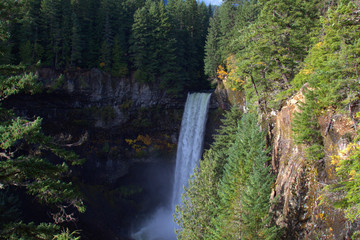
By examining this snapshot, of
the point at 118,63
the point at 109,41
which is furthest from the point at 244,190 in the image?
the point at 109,41

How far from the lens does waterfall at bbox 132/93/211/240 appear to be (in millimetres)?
28188

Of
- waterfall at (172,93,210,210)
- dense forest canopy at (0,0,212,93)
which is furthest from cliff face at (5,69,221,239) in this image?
dense forest canopy at (0,0,212,93)

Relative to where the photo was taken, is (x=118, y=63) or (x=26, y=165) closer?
(x=26, y=165)

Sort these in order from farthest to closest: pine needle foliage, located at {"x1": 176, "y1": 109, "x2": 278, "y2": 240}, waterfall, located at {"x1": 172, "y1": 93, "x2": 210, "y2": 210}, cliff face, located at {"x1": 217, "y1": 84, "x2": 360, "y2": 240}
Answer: waterfall, located at {"x1": 172, "y1": 93, "x2": 210, "y2": 210} < pine needle foliage, located at {"x1": 176, "y1": 109, "x2": 278, "y2": 240} < cliff face, located at {"x1": 217, "y1": 84, "x2": 360, "y2": 240}

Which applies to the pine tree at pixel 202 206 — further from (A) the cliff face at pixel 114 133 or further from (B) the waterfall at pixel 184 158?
(A) the cliff face at pixel 114 133

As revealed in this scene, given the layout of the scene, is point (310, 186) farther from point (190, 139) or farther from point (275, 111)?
point (190, 139)

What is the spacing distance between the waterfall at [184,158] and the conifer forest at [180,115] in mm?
287

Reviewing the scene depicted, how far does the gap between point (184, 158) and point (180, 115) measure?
5.92m

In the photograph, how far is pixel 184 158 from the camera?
30.3 metres

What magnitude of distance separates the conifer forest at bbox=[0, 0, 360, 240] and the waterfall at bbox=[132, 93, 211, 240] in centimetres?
29

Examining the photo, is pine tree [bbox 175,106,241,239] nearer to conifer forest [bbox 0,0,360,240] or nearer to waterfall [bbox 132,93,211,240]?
conifer forest [bbox 0,0,360,240]

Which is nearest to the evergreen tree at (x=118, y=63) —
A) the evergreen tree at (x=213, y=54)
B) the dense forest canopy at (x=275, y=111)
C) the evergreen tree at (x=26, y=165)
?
the evergreen tree at (x=213, y=54)

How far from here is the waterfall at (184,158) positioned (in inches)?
1110

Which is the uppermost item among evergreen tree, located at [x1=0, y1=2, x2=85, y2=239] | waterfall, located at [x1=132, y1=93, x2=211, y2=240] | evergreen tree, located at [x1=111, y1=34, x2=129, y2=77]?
Answer: evergreen tree, located at [x1=111, y1=34, x2=129, y2=77]
